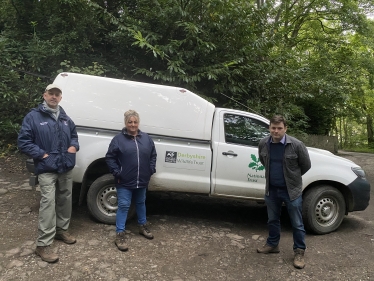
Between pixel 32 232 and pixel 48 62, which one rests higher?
pixel 48 62

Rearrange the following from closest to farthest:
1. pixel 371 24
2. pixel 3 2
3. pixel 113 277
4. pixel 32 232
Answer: pixel 113 277 → pixel 32 232 → pixel 3 2 → pixel 371 24

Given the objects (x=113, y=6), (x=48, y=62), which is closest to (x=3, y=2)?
(x=48, y=62)

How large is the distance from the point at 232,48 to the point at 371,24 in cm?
1003

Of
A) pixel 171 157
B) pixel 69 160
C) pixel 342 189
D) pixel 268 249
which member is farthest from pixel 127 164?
pixel 342 189

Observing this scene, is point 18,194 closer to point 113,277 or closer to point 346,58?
point 113,277

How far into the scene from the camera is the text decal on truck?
15.7 ft

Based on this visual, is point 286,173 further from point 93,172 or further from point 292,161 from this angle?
point 93,172

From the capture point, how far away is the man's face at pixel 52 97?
12.7 ft

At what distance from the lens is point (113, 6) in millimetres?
8656

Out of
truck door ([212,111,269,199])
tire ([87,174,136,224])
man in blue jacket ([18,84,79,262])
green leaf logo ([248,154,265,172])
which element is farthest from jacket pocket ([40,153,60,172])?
green leaf logo ([248,154,265,172])

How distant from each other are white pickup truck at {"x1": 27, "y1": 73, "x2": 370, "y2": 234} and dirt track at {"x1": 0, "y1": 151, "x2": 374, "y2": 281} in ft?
1.56

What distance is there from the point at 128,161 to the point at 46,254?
4.62 feet

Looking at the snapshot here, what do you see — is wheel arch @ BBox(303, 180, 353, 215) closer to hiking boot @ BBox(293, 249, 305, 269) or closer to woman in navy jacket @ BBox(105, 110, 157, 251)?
hiking boot @ BBox(293, 249, 305, 269)

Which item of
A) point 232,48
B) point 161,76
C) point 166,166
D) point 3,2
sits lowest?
point 166,166
